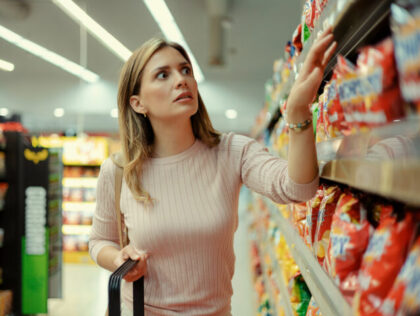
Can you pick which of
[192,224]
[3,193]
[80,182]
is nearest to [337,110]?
[192,224]

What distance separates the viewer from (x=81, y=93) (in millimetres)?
10539

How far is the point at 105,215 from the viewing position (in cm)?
165

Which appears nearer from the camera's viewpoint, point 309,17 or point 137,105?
point 309,17

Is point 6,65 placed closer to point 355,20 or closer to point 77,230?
point 77,230

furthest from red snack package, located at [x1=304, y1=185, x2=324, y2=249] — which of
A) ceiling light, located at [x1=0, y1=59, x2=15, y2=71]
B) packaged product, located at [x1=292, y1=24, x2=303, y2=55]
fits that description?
ceiling light, located at [x1=0, y1=59, x2=15, y2=71]

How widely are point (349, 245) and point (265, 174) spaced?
1.43 ft

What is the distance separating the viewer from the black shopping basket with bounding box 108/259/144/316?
124 centimetres

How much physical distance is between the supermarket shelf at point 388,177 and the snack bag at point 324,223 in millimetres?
401

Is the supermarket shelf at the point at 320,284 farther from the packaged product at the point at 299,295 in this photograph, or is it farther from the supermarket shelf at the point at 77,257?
the supermarket shelf at the point at 77,257

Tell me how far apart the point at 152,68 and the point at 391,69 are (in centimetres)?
103

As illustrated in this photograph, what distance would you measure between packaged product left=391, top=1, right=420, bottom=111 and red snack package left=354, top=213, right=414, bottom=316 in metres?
0.24

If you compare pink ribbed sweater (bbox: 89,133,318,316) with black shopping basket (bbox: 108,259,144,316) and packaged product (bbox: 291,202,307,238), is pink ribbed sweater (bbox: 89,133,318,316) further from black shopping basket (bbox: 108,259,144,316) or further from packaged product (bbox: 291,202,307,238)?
packaged product (bbox: 291,202,307,238)

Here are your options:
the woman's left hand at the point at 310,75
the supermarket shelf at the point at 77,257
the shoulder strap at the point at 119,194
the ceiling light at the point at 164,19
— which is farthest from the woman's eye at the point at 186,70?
the supermarket shelf at the point at 77,257

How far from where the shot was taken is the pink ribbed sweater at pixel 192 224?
57.5 inches
